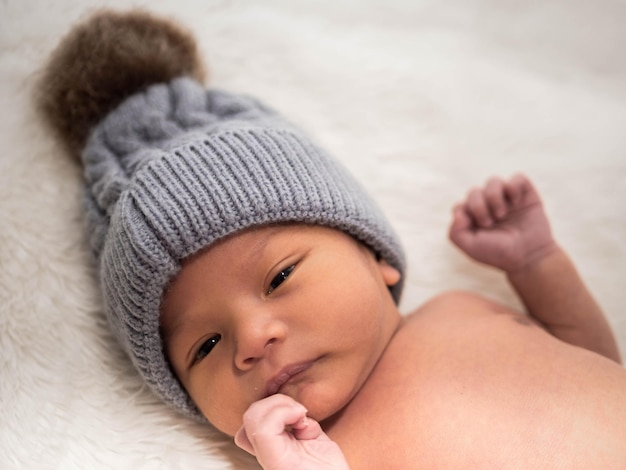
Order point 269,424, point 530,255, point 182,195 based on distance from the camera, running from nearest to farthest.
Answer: point 269,424
point 182,195
point 530,255

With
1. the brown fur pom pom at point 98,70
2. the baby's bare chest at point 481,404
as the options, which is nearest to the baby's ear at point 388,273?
the baby's bare chest at point 481,404

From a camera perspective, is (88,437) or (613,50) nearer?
(88,437)

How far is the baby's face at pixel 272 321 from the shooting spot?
108cm

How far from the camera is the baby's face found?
3.53 feet

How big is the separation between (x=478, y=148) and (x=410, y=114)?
19 cm

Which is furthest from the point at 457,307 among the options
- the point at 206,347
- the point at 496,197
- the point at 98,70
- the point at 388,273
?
the point at 98,70

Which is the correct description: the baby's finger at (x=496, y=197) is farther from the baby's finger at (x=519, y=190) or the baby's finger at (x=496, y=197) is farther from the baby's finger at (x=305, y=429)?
the baby's finger at (x=305, y=429)

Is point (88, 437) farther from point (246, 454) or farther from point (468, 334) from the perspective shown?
point (468, 334)

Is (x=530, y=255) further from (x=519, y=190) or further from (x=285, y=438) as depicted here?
(x=285, y=438)

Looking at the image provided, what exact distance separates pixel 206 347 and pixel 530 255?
0.76 metres

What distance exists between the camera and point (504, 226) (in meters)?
1.51

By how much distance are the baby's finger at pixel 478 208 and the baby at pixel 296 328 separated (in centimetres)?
27

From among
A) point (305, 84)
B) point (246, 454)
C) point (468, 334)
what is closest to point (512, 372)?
point (468, 334)

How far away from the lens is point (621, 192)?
1597 millimetres
